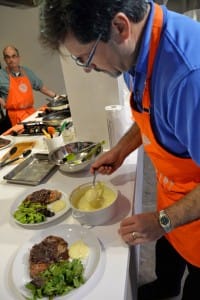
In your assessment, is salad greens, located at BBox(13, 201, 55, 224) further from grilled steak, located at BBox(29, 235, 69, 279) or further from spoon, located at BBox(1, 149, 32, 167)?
spoon, located at BBox(1, 149, 32, 167)

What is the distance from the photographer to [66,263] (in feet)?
2.24

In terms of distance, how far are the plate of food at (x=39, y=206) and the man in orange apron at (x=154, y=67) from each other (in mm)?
238

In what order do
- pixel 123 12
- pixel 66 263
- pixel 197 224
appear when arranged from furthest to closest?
pixel 197 224, pixel 66 263, pixel 123 12

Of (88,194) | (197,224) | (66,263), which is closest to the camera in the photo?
(66,263)

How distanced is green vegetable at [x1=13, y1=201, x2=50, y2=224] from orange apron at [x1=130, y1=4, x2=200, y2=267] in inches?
14.3

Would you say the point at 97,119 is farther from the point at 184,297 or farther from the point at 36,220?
the point at 184,297

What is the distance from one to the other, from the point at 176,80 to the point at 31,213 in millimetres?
566

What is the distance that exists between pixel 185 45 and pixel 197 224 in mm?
463

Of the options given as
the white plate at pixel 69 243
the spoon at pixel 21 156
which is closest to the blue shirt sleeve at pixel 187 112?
the white plate at pixel 69 243

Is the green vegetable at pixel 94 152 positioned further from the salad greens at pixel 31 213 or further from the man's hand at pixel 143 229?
the man's hand at pixel 143 229

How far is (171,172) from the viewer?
2.57 feet

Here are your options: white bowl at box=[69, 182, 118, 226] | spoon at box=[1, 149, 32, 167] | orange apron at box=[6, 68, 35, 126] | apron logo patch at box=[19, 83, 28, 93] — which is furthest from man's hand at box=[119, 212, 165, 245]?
apron logo patch at box=[19, 83, 28, 93]

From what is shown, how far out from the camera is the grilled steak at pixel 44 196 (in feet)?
3.07

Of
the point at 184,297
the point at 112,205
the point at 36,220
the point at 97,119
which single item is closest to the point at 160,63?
the point at 112,205
